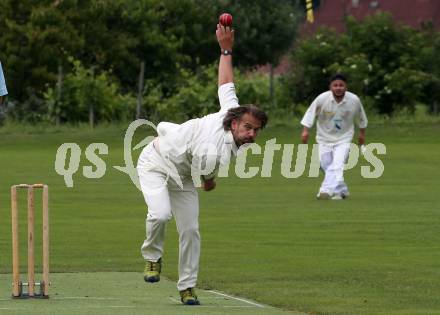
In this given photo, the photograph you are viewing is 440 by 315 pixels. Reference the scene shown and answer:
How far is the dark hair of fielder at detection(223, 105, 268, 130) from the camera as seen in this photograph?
33.9 ft

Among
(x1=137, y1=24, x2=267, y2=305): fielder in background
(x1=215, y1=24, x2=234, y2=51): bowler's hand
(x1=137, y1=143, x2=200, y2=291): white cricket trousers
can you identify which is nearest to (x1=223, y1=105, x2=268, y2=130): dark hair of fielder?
(x1=137, y1=24, x2=267, y2=305): fielder in background

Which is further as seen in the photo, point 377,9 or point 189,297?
point 377,9

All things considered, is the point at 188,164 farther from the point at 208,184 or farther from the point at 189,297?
the point at 189,297

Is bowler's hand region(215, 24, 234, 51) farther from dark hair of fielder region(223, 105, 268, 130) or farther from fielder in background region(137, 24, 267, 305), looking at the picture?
dark hair of fielder region(223, 105, 268, 130)

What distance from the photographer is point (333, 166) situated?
22.0 meters

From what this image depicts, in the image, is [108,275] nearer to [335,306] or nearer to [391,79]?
[335,306]

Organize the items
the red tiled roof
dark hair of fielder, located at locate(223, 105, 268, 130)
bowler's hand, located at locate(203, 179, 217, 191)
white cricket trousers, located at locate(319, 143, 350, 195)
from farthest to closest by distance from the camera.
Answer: the red tiled roof → white cricket trousers, located at locate(319, 143, 350, 195) → bowler's hand, located at locate(203, 179, 217, 191) → dark hair of fielder, located at locate(223, 105, 268, 130)

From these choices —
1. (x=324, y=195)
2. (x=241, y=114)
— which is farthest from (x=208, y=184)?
(x=324, y=195)

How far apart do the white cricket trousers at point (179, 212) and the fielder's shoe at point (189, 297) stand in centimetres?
3

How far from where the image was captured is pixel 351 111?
22.1 meters

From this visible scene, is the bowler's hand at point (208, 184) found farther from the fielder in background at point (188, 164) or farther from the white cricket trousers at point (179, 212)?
the white cricket trousers at point (179, 212)

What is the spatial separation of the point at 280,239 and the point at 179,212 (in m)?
5.11

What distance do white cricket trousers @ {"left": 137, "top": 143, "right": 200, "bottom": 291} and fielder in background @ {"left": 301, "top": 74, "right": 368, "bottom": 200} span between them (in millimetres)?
10829

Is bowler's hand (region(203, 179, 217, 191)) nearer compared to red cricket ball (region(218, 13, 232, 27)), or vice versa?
bowler's hand (region(203, 179, 217, 191))
